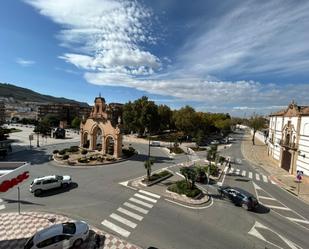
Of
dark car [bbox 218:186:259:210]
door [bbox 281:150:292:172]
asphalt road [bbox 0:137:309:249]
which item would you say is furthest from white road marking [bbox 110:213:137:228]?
door [bbox 281:150:292:172]

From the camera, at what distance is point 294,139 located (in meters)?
41.0

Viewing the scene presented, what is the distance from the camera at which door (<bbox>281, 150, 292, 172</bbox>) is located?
1670 inches

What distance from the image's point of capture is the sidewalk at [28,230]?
1562cm

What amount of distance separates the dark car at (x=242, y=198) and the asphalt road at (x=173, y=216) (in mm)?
632

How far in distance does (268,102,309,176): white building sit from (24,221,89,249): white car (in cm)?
3592

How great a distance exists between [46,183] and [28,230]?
26.4ft

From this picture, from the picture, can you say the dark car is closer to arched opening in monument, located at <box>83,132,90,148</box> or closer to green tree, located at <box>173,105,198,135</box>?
arched opening in monument, located at <box>83,132,90,148</box>

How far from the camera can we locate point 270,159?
5384cm

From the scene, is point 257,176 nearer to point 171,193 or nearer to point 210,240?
point 171,193

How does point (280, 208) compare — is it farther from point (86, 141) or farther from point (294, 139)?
point (86, 141)

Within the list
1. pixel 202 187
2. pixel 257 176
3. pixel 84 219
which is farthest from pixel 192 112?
pixel 84 219

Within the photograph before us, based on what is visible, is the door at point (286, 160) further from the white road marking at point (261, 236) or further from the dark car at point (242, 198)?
the white road marking at point (261, 236)

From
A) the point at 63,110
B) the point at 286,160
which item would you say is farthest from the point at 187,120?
the point at 63,110

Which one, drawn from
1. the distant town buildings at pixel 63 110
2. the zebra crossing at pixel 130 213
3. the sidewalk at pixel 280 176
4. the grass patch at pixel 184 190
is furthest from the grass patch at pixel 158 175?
the distant town buildings at pixel 63 110
